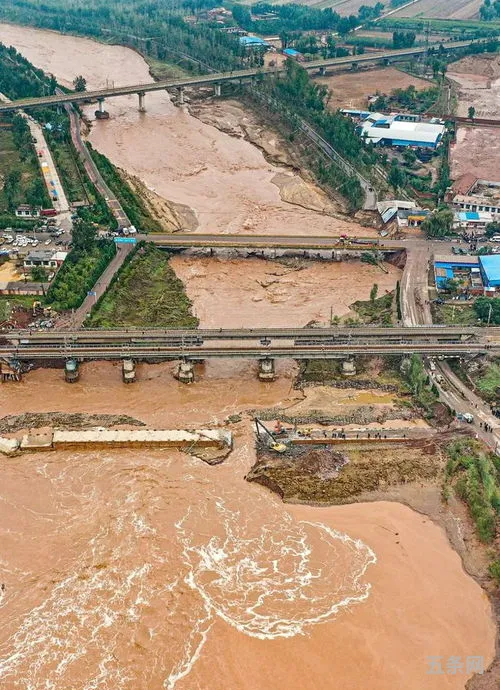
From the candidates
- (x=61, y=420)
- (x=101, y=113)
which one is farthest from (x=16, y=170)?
(x=61, y=420)

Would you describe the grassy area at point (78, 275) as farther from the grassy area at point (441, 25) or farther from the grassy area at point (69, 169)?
the grassy area at point (441, 25)

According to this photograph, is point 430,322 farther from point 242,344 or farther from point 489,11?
point 489,11

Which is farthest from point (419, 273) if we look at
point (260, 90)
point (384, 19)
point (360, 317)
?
point (384, 19)

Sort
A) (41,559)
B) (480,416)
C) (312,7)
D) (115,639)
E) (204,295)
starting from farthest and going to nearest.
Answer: (312,7) < (204,295) < (480,416) < (41,559) < (115,639)

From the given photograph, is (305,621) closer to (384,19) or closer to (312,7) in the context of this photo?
(384,19)

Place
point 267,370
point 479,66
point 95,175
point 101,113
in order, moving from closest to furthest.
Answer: point 267,370 → point 95,175 → point 101,113 → point 479,66

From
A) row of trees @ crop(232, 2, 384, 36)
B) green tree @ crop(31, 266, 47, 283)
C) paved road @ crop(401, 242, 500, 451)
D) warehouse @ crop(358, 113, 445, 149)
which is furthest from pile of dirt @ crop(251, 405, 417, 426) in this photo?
row of trees @ crop(232, 2, 384, 36)
